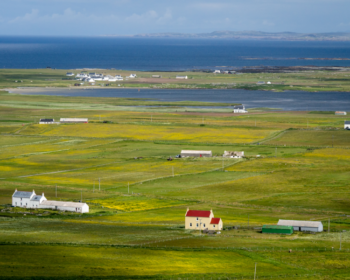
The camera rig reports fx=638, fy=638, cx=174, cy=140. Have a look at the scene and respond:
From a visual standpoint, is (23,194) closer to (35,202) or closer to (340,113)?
→ (35,202)

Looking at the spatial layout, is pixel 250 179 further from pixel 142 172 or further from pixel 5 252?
pixel 5 252

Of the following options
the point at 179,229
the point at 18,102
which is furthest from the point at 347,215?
the point at 18,102

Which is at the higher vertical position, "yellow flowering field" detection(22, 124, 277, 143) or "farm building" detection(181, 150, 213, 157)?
"yellow flowering field" detection(22, 124, 277, 143)

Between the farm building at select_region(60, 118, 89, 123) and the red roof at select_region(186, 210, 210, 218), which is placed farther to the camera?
the farm building at select_region(60, 118, 89, 123)

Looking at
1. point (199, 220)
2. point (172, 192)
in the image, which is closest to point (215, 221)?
point (199, 220)

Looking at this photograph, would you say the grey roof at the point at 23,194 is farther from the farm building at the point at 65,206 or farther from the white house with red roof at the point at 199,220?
the white house with red roof at the point at 199,220

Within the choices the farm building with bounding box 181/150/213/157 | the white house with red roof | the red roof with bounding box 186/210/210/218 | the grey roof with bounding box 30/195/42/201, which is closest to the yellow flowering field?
the farm building with bounding box 181/150/213/157

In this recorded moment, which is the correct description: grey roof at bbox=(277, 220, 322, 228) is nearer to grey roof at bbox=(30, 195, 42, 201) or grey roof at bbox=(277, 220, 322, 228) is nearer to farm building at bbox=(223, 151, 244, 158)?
grey roof at bbox=(30, 195, 42, 201)
